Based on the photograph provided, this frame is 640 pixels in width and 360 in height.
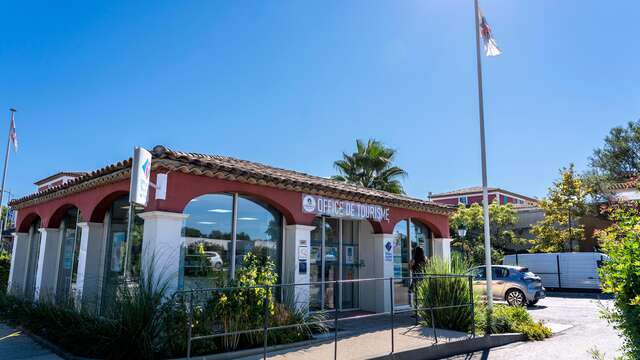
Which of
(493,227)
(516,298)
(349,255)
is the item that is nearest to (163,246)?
(349,255)

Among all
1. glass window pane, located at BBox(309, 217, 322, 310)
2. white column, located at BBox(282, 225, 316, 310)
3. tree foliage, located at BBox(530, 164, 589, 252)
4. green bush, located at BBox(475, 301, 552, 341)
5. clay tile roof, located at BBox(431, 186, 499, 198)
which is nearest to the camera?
green bush, located at BBox(475, 301, 552, 341)

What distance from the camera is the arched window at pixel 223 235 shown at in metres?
8.71

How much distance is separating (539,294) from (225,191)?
1178cm

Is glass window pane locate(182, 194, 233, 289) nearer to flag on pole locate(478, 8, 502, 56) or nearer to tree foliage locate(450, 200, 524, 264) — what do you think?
flag on pole locate(478, 8, 502, 56)

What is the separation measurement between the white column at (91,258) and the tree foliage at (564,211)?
22.8 m

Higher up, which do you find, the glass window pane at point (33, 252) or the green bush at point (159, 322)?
the glass window pane at point (33, 252)

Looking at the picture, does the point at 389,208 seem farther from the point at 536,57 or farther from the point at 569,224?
the point at 569,224

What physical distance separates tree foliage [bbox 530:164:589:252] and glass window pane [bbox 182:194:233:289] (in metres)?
21.3

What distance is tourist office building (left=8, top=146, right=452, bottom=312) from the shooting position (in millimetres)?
7922

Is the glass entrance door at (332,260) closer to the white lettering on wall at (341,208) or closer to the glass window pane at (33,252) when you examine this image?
the white lettering on wall at (341,208)

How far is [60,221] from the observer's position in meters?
12.6

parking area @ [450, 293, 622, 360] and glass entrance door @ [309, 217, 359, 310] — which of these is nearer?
parking area @ [450, 293, 622, 360]

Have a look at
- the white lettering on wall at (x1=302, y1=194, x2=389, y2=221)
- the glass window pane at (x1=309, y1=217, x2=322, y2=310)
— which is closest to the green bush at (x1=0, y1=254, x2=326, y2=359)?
the white lettering on wall at (x1=302, y1=194, x2=389, y2=221)

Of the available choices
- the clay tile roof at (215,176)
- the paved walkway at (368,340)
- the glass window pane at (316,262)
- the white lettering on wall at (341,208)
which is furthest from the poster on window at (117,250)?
the paved walkway at (368,340)
